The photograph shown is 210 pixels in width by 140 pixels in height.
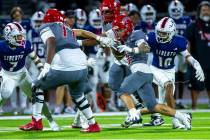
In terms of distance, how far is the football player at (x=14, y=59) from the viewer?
12180 millimetres

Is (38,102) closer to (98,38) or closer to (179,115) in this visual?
(98,38)

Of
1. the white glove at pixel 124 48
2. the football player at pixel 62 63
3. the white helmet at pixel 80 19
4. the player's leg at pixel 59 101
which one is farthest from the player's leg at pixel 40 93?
the white helmet at pixel 80 19

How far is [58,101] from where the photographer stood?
48.9 ft

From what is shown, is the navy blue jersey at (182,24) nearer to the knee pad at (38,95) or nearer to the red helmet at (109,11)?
the red helmet at (109,11)

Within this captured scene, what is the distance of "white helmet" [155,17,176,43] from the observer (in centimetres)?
1182

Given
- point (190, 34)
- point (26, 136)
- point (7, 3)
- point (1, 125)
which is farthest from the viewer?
point (7, 3)

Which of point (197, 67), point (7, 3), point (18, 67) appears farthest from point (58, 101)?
point (7, 3)

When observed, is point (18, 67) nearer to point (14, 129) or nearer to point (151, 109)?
point (14, 129)

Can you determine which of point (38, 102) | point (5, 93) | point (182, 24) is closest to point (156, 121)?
point (38, 102)

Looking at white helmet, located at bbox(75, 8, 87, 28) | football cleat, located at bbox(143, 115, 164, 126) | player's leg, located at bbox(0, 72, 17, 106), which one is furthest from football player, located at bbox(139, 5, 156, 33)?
player's leg, located at bbox(0, 72, 17, 106)

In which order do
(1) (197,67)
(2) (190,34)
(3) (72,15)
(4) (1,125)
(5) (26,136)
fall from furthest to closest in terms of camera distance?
(2) (190,34) → (3) (72,15) → (4) (1,125) → (1) (197,67) → (5) (26,136)

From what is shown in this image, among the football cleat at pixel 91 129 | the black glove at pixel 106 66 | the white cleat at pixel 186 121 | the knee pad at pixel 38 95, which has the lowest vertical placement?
the football cleat at pixel 91 129

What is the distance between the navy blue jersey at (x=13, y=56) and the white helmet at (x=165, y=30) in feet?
6.18

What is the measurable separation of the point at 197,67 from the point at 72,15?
3224mm
